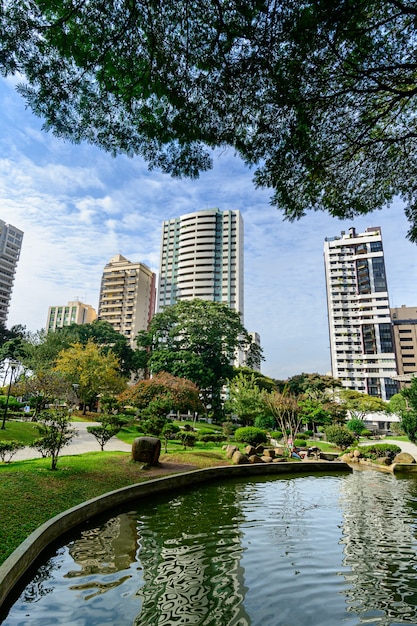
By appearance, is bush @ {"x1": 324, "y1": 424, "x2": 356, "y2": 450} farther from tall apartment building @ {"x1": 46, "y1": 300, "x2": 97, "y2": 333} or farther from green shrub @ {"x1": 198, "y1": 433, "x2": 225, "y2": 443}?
tall apartment building @ {"x1": 46, "y1": 300, "x2": 97, "y2": 333}

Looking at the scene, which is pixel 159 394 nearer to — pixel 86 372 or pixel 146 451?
pixel 146 451

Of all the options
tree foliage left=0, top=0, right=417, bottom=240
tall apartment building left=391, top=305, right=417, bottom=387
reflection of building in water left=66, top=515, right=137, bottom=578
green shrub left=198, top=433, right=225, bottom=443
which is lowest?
reflection of building in water left=66, top=515, right=137, bottom=578

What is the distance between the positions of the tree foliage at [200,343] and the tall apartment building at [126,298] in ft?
150

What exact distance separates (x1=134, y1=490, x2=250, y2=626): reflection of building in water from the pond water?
2 cm

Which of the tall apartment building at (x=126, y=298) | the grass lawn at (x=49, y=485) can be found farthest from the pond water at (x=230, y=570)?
the tall apartment building at (x=126, y=298)

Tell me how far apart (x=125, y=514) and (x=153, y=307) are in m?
97.7

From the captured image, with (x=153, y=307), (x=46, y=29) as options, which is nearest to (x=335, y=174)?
(x=46, y=29)

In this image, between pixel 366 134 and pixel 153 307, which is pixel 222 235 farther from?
pixel 366 134

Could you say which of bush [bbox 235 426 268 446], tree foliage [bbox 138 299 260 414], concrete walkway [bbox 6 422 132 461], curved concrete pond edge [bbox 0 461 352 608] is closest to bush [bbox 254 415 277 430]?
bush [bbox 235 426 268 446]

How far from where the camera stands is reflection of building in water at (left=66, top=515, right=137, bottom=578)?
17.1 feet

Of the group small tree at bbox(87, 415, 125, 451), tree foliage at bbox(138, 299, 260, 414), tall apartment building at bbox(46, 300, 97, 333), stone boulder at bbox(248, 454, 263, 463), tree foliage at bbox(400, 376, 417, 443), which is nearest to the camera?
small tree at bbox(87, 415, 125, 451)

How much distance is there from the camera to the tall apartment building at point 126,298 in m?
93.4

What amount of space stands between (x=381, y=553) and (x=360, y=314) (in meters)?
83.8

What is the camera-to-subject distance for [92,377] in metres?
31.7
